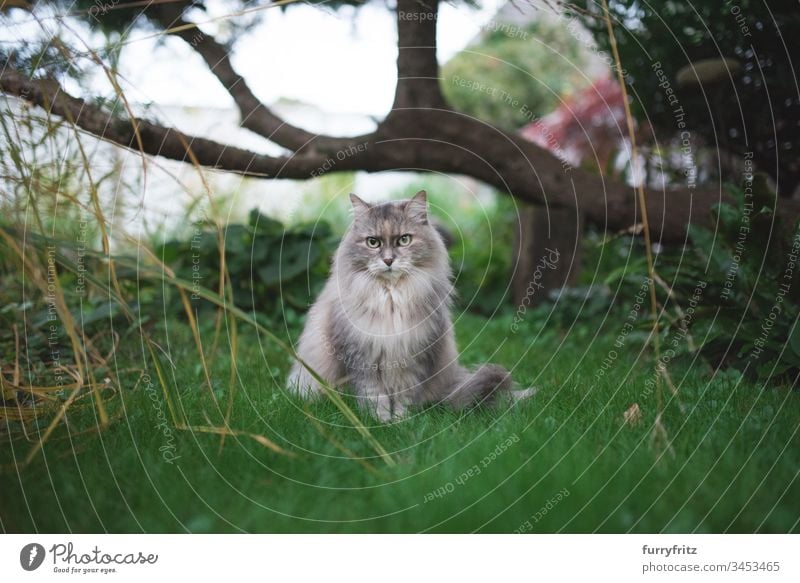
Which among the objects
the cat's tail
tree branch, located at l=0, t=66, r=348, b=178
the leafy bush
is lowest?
the cat's tail

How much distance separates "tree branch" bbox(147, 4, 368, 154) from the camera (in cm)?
310

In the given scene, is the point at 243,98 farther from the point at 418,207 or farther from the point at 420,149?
the point at 418,207

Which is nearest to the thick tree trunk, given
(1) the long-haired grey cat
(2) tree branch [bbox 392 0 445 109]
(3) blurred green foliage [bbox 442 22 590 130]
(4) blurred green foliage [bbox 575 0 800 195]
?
(2) tree branch [bbox 392 0 445 109]

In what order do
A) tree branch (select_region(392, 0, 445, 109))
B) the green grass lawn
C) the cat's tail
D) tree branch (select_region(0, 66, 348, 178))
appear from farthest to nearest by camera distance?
tree branch (select_region(392, 0, 445, 109))
the cat's tail
tree branch (select_region(0, 66, 348, 178))
the green grass lawn

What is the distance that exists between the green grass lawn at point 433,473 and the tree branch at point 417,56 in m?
2.08

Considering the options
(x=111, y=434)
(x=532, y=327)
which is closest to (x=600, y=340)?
(x=532, y=327)

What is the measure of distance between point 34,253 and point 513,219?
19.8 ft

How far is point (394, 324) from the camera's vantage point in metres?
2.94

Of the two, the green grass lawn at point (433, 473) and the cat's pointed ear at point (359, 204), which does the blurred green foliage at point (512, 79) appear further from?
the green grass lawn at point (433, 473)

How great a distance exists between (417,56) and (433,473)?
101 inches

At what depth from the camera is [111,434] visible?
7.51 feet

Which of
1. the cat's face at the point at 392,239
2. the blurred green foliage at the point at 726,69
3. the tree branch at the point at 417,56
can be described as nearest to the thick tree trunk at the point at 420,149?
the tree branch at the point at 417,56

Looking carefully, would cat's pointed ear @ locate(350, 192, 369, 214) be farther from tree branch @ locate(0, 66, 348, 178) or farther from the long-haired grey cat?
tree branch @ locate(0, 66, 348, 178)

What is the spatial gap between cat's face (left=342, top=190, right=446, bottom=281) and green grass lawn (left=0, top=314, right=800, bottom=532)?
0.73m
